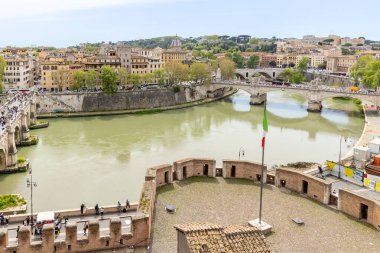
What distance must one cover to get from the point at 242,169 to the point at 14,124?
1470 centimetres

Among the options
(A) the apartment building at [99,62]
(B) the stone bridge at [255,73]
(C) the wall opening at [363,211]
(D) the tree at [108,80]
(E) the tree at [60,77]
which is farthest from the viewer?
(B) the stone bridge at [255,73]

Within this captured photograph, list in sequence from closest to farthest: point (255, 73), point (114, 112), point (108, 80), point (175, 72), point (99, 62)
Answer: point (114, 112) → point (108, 80) → point (99, 62) → point (175, 72) → point (255, 73)

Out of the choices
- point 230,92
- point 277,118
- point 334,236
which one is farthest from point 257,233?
point 230,92

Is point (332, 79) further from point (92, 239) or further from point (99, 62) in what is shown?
point (92, 239)

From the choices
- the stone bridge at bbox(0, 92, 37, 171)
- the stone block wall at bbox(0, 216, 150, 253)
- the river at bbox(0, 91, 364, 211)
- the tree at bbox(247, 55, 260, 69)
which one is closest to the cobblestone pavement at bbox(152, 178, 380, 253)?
the stone block wall at bbox(0, 216, 150, 253)

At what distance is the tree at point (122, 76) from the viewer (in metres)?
38.6

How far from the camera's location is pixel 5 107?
2622cm

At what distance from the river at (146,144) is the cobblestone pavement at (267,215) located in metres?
5.63

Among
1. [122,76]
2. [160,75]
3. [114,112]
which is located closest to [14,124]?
[114,112]

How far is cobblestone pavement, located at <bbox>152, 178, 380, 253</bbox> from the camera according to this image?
7.41 meters

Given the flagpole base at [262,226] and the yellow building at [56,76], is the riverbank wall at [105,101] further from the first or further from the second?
the flagpole base at [262,226]

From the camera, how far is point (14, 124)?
2122 centimetres

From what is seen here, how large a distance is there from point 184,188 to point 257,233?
4228 millimetres

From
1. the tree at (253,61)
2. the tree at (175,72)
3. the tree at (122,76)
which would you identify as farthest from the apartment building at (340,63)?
the tree at (122,76)
